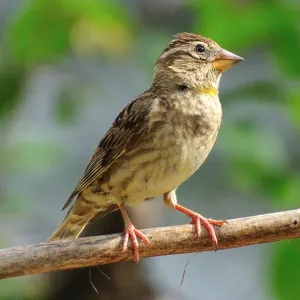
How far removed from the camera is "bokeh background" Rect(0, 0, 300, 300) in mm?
5176

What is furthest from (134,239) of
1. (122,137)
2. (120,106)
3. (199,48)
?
(120,106)

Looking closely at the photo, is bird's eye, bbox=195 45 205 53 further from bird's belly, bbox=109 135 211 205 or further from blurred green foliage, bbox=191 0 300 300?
bird's belly, bbox=109 135 211 205

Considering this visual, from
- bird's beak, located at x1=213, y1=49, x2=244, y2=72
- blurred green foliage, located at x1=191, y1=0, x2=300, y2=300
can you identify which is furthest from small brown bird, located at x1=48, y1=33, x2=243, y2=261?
blurred green foliage, located at x1=191, y1=0, x2=300, y2=300

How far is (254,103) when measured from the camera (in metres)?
5.42

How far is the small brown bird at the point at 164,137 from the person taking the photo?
190 inches

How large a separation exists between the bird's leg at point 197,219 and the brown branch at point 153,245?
31mm

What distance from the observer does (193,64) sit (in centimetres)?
513

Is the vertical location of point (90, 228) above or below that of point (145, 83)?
below

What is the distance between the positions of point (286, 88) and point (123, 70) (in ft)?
3.06

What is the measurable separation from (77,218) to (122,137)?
606 mm

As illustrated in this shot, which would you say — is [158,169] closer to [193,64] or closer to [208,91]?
[208,91]

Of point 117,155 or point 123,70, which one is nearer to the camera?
point 117,155

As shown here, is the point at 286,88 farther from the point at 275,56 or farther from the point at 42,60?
the point at 42,60

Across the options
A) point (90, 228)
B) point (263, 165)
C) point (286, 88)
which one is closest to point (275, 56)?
point (286, 88)
